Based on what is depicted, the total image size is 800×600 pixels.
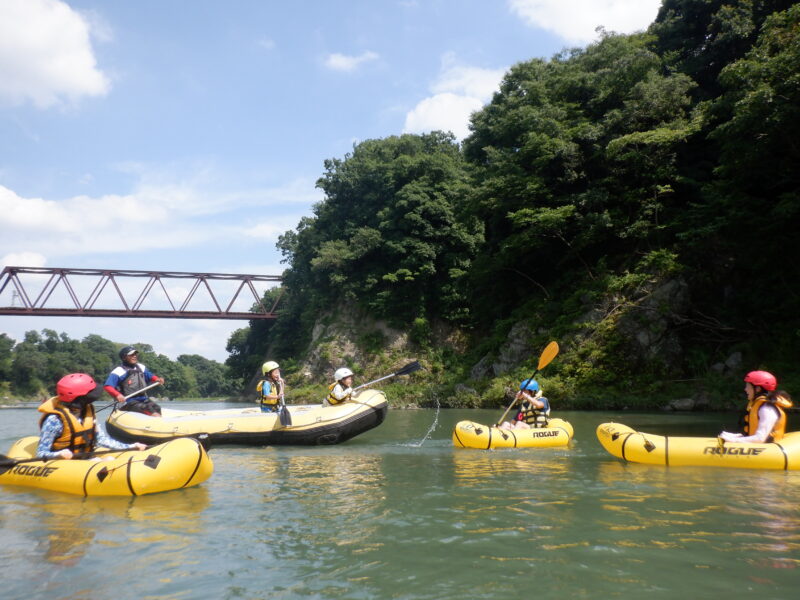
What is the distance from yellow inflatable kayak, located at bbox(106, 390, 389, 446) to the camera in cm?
1035

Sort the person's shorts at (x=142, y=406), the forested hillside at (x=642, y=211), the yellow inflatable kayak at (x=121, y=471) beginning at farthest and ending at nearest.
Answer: the forested hillside at (x=642, y=211) < the person's shorts at (x=142, y=406) < the yellow inflatable kayak at (x=121, y=471)

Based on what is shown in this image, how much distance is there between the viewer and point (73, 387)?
6.52 m

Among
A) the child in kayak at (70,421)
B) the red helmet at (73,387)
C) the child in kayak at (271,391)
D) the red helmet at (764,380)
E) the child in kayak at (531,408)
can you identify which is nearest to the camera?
the red helmet at (73,387)

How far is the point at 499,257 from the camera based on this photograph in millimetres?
24797

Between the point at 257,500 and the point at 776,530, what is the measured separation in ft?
15.8

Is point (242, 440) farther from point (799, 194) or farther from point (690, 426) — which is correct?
point (799, 194)

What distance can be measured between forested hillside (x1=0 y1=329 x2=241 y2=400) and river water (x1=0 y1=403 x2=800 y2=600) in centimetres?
3487

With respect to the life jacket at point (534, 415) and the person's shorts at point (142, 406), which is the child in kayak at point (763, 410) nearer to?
the life jacket at point (534, 415)

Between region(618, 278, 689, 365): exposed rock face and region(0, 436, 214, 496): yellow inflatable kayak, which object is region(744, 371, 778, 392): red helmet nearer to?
region(0, 436, 214, 496): yellow inflatable kayak

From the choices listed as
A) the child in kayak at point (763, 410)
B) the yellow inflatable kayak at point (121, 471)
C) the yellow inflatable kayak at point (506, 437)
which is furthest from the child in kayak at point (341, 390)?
the child in kayak at point (763, 410)

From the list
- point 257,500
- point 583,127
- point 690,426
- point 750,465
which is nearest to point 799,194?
point 690,426

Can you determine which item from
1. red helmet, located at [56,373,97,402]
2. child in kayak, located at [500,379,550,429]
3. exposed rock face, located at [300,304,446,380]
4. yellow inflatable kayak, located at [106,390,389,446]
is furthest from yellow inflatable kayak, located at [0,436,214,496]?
exposed rock face, located at [300,304,446,380]

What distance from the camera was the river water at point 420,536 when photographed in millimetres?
3648

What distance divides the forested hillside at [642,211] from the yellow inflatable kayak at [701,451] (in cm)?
932
